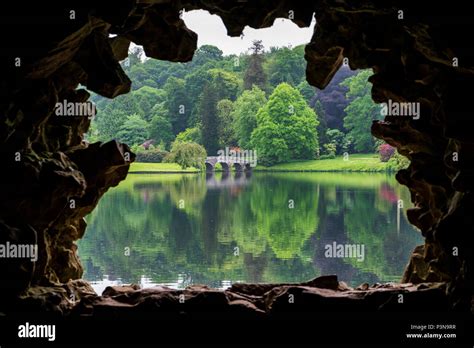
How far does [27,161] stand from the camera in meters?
5.27

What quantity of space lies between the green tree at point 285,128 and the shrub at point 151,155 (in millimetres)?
3970

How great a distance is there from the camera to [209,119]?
24016mm

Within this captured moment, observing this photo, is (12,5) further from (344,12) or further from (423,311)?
(423,311)

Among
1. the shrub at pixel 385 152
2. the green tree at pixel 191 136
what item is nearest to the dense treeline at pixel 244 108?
the green tree at pixel 191 136

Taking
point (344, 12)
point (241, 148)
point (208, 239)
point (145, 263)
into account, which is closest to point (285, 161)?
point (241, 148)

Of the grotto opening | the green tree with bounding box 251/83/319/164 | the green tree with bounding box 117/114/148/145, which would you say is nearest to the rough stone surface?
the grotto opening

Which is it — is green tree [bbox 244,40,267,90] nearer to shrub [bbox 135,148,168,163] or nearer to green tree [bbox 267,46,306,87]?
green tree [bbox 267,46,306,87]

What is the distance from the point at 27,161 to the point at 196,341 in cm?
215

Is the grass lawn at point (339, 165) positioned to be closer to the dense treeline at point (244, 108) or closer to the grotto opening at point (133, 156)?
the dense treeline at point (244, 108)

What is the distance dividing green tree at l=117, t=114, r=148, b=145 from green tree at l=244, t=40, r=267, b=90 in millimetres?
4738

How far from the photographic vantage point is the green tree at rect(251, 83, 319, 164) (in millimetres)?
23031

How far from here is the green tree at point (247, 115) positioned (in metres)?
23.7

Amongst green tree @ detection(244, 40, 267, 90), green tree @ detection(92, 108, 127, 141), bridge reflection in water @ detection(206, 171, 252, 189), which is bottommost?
bridge reflection in water @ detection(206, 171, 252, 189)

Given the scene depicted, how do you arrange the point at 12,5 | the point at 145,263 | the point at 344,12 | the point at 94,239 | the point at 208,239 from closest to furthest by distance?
the point at 12,5 → the point at 344,12 → the point at 145,263 → the point at 208,239 → the point at 94,239
